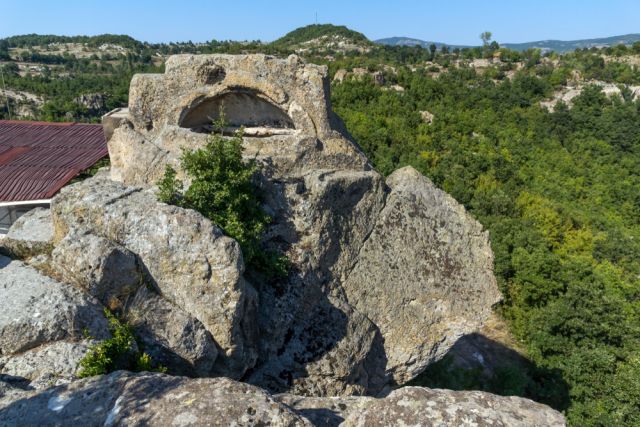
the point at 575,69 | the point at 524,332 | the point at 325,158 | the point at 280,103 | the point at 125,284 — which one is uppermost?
the point at 575,69

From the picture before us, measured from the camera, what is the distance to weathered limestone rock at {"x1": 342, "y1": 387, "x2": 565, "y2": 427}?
4.47 m

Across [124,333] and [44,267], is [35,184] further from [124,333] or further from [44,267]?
[124,333]

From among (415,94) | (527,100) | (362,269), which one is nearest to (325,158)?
(362,269)

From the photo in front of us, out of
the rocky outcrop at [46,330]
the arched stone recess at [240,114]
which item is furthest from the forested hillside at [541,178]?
the rocky outcrop at [46,330]

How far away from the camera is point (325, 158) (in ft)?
32.2

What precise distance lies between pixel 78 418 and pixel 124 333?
1.55 metres

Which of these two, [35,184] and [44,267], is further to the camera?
[35,184]

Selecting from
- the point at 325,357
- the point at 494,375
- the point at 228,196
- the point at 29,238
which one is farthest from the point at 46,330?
the point at 494,375

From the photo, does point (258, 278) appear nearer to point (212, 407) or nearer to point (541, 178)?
point (212, 407)

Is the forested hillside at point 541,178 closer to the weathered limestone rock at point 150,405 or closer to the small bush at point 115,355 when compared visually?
the small bush at point 115,355

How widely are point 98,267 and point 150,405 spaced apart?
241 cm

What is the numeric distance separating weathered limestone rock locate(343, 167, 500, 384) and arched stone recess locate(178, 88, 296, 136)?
10.6 ft

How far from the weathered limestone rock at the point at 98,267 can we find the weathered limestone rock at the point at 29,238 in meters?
1.14

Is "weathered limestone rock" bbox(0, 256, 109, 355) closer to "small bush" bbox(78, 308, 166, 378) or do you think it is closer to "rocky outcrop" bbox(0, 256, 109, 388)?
"rocky outcrop" bbox(0, 256, 109, 388)
